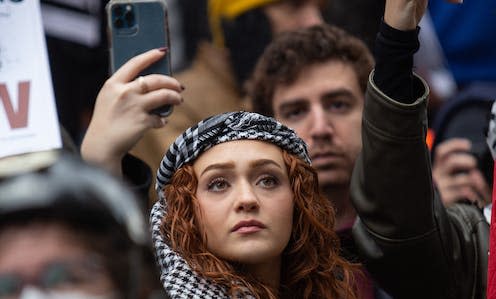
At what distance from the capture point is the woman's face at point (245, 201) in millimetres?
2969

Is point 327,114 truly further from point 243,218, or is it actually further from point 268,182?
point 243,218

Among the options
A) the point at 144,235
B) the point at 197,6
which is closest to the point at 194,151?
the point at 144,235

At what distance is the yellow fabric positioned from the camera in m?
4.80

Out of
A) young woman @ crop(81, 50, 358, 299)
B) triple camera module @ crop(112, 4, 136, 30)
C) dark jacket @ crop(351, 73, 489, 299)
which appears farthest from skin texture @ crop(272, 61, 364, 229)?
triple camera module @ crop(112, 4, 136, 30)

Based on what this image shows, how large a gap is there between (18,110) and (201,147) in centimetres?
50

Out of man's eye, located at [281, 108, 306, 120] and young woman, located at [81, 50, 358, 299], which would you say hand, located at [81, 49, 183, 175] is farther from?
man's eye, located at [281, 108, 306, 120]

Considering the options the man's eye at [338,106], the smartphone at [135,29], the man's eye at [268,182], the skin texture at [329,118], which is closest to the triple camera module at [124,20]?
the smartphone at [135,29]

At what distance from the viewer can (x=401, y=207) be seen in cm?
318

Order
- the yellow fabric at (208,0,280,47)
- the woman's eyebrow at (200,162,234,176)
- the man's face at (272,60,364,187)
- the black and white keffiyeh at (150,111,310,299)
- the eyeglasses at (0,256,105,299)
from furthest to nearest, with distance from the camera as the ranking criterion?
the yellow fabric at (208,0,280,47) → the man's face at (272,60,364,187) → the woman's eyebrow at (200,162,234,176) → the black and white keffiyeh at (150,111,310,299) → the eyeglasses at (0,256,105,299)

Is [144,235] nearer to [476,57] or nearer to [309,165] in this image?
[309,165]

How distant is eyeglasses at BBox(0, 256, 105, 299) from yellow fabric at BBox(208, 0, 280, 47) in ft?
10.5

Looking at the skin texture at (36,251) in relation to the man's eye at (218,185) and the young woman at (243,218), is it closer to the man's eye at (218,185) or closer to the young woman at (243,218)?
the young woman at (243,218)

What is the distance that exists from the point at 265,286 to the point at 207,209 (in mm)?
238

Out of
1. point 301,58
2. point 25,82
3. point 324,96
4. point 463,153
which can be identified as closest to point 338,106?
point 324,96
